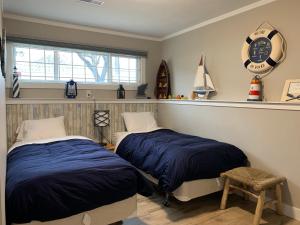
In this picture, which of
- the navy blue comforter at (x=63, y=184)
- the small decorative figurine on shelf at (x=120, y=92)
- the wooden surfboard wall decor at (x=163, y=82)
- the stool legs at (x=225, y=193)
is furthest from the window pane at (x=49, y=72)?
the stool legs at (x=225, y=193)

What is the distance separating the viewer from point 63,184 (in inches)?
70.2

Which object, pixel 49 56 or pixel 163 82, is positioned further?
pixel 163 82

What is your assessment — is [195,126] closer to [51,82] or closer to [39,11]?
[51,82]

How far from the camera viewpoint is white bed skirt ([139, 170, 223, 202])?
2400 millimetres

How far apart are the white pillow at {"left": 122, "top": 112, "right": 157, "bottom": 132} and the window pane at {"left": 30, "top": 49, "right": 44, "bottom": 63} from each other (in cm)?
152

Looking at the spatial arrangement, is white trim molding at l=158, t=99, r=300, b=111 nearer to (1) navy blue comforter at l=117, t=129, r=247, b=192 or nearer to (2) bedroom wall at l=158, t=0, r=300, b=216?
(2) bedroom wall at l=158, t=0, r=300, b=216

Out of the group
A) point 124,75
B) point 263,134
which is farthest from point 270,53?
point 124,75

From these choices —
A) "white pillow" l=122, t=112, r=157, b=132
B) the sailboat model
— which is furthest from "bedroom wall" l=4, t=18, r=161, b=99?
the sailboat model

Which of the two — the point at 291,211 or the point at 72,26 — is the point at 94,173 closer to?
the point at 291,211

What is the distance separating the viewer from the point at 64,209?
1740 millimetres

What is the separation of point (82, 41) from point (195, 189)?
2.75 meters

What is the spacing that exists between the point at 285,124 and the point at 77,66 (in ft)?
9.91

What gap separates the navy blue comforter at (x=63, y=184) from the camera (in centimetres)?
166

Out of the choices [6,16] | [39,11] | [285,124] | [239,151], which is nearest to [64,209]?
[239,151]
